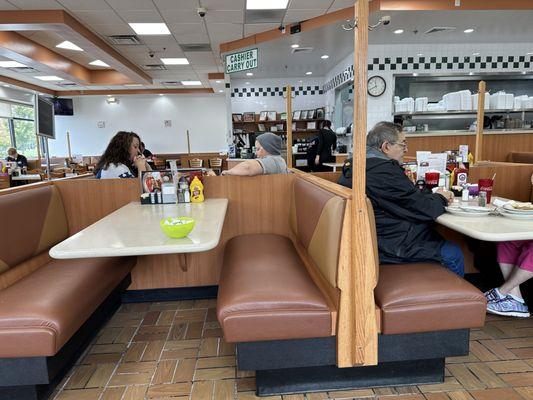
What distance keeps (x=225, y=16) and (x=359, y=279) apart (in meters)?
5.44

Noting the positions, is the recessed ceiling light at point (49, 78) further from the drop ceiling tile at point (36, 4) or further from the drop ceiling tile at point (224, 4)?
the drop ceiling tile at point (224, 4)

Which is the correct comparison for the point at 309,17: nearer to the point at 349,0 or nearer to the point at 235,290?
the point at 349,0

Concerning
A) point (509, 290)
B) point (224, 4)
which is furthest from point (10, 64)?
point (509, 290)

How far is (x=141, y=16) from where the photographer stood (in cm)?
589

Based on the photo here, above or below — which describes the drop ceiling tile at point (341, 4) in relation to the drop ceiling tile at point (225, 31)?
below

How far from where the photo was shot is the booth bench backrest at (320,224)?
1901mm

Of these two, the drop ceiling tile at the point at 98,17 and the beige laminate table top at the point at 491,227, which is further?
the drop ceiling tile at the point at 98,17

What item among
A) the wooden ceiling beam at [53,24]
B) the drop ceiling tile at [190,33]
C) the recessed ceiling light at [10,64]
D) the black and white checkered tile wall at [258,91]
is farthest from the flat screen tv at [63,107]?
the drop ceiling tile at [190,33]

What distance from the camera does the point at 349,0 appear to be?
215 inches

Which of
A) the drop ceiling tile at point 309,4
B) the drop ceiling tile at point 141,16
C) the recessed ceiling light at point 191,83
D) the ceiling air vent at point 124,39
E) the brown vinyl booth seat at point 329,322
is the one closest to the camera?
the brown vinyl booth seat at point 329,322

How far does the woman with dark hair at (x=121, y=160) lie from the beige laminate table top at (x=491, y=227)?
2576 mm

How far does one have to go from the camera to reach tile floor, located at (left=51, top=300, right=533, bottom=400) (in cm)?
200

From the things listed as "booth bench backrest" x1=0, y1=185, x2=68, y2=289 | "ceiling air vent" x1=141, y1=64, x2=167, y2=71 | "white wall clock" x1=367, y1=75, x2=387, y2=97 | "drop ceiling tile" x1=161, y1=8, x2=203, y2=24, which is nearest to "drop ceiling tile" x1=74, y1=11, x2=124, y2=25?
"drop ceiling tile" x1=161, y1=8, x2=203, y2=24

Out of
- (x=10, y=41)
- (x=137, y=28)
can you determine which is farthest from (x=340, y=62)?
(x=10, y=41)
